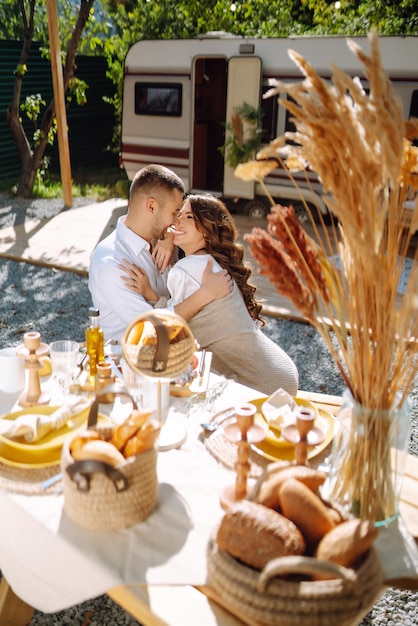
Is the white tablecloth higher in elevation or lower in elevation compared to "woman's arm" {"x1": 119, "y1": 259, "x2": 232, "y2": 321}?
lower

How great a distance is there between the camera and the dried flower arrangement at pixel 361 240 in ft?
4.13

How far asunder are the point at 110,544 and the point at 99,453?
234 mm

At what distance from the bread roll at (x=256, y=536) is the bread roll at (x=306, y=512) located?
0.03 meters

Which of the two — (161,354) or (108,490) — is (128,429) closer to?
(108,490)

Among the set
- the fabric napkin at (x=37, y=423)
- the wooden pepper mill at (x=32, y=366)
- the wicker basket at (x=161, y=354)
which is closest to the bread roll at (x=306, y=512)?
the wicker basket at (x=161, y=354)

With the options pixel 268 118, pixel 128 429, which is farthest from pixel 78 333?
pixel 268 118

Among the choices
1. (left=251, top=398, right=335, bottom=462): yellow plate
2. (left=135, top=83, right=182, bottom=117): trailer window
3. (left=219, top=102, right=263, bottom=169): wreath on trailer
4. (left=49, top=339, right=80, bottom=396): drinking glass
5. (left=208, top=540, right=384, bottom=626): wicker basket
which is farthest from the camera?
(left=135, top=83, right=182, bottom=117): trailer window

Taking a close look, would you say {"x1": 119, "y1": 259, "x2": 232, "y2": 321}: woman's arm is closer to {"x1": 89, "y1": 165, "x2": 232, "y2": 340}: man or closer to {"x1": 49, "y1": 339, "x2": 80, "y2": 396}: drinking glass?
{"x1": 89, "y1": 165, "x2": 232, "y2": 340}: man

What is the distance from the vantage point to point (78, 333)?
5.14 m

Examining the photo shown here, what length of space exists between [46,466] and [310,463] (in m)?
0.81

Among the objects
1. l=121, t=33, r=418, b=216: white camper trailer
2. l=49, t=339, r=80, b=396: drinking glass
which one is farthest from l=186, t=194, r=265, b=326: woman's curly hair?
l=121, t=33, r=418, b=216: white camper trailer

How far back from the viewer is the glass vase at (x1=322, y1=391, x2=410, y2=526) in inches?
61.4

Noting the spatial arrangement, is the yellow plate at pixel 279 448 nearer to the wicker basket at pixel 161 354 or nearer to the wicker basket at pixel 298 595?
the wicker basket at pixel 161 354

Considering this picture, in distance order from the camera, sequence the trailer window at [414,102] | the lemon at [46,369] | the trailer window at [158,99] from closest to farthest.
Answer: the lemon at [46,369], the trailer window at [414,102], the trailer window at [158,99]
